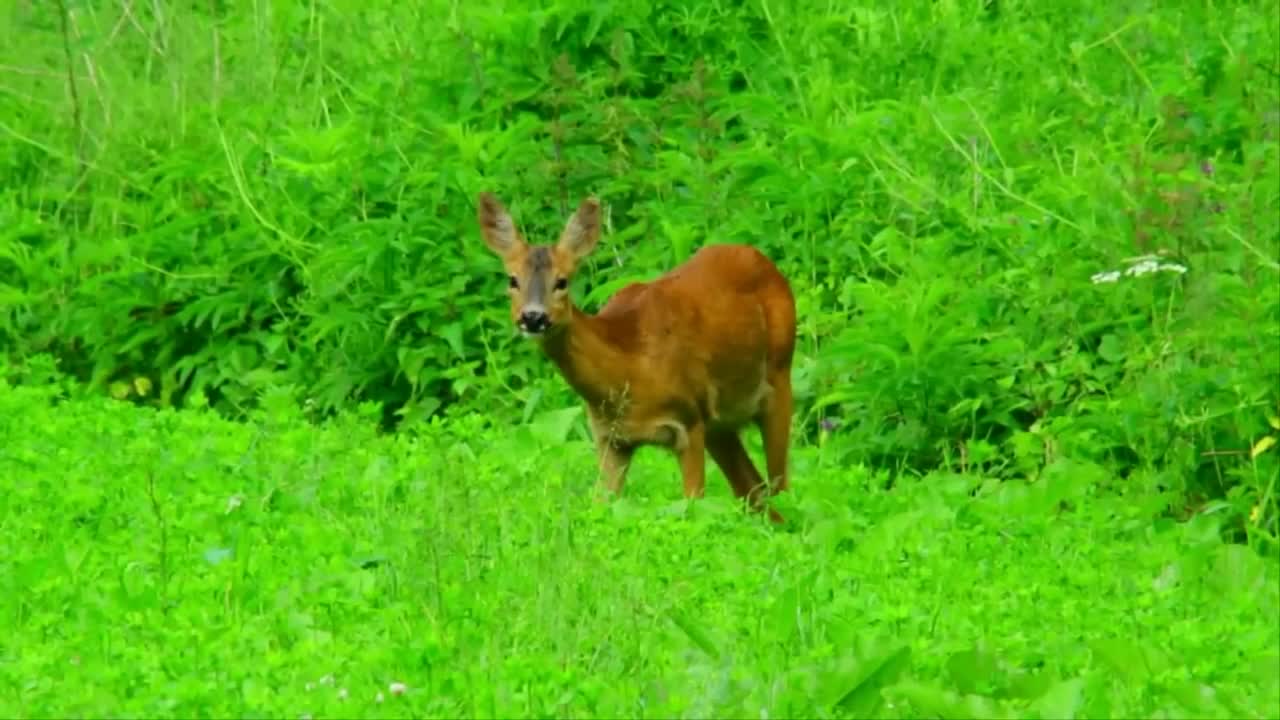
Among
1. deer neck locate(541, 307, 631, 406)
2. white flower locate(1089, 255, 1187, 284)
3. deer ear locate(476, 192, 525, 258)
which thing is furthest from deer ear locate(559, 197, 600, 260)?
white flower locate(1089, 255, 1187, 284)

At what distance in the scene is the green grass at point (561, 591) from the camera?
6.66 meters

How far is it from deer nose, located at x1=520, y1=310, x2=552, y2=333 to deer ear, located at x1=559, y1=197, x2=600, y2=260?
53cm

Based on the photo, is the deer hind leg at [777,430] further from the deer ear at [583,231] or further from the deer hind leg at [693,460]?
the deer ear at [583,231]

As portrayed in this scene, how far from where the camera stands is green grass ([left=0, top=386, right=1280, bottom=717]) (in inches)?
262

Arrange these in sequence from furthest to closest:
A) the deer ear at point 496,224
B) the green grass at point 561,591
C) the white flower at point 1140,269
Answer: the deer ear at point 496,224 < the white flower at point 1140,269 < the green grass at point 561,591

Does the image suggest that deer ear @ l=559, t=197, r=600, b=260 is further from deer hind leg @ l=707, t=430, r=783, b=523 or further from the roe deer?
deer hind leg @ l=707, t=430, r=783, b=523

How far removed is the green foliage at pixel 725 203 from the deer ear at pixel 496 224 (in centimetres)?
69

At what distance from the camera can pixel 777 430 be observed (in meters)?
9.98

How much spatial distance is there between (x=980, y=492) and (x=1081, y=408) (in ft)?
2.05

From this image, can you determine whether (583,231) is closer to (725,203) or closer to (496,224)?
(496,224)

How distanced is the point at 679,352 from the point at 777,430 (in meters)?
0.47

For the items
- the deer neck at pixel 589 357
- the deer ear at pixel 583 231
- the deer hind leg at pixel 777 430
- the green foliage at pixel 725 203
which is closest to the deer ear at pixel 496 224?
the deer ear at pixel 583 231

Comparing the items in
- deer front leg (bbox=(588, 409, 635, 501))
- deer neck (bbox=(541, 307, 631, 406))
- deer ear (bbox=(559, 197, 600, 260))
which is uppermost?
deer ear (bbox=(559, 197, 600, 260))

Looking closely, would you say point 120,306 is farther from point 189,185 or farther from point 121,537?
point 121,537
